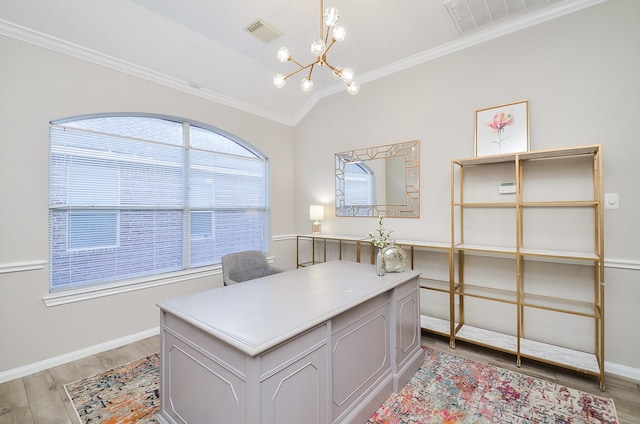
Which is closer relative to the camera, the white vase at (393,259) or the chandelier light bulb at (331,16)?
the chandelier light bulb at (331,16)

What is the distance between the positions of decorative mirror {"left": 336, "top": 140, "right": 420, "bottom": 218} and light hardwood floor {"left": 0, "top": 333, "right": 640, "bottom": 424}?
5.15ft

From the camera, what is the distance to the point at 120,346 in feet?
9.07

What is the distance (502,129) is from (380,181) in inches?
55.6

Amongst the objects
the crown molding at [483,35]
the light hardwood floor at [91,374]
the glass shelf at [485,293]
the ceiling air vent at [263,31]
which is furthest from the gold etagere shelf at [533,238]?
the ceiling air vent at [263,31]

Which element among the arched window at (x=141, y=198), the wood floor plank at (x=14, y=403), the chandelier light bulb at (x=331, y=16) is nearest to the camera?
the chandelier light bulb at (x=331, y=16)

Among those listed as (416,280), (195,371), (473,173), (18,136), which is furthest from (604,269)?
(18,136)

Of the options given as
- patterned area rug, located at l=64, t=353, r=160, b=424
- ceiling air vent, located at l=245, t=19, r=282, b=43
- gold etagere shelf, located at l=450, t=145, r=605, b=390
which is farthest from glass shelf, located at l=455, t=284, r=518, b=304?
ceiling air vent, located at l=245, t=19, r=282, b=43

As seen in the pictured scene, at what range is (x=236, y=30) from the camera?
2.89m

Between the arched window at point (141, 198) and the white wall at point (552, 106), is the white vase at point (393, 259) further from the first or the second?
the arched window at point (141, 198)

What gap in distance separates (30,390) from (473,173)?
4178 millimetres

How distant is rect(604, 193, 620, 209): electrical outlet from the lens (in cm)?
225

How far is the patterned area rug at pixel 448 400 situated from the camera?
5.93ft

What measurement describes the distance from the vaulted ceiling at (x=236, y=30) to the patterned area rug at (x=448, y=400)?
2854 mm

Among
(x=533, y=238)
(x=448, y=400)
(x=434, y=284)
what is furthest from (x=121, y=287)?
(x=533, y=238)
